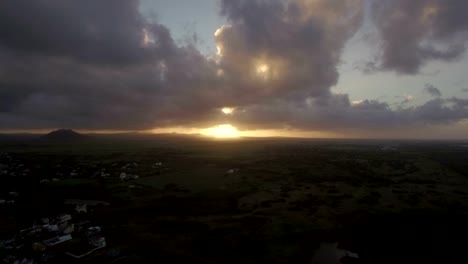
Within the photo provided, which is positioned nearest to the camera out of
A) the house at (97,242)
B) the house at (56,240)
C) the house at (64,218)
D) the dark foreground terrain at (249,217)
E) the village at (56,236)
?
the village at (56,236)

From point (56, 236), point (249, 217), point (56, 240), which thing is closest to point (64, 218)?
point (56, 236)

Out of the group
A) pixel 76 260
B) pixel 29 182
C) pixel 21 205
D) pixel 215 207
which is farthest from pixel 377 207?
pixel 29 182

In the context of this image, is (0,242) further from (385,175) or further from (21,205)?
(385,175)

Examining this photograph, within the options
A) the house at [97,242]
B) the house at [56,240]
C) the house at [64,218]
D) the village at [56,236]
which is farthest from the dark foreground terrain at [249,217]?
the house at [64,218]

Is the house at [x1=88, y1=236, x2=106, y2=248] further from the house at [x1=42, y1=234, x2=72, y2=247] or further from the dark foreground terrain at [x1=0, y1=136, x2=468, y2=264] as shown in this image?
the house at [x1=42, y1=234, x2=72, y2=247]

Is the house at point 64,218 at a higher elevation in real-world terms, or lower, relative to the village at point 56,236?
higher

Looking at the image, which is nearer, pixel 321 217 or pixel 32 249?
pixel 32 249

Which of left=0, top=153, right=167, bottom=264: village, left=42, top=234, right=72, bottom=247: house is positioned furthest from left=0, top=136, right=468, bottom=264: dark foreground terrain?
left=42, top=234, right=72, bottom=247: house

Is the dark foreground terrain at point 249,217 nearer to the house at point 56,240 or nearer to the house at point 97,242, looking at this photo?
the house at point 56,240

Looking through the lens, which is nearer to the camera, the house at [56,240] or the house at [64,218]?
the house at [56,240]

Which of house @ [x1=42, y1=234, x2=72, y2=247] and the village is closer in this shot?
the village

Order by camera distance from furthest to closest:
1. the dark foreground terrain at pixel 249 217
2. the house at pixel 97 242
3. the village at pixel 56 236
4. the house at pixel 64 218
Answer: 1. the house at pixel 64 218
2. the house at pixel 97 242
3. the dark foreground terrain at pixel 249 217
4. the village at pixel 56 236
